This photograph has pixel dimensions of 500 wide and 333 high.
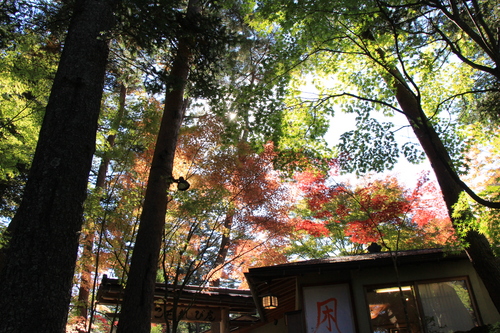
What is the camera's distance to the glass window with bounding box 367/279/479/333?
6.34 metres

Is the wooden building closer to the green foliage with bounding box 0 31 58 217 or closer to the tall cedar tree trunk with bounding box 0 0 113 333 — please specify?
the green foliage with bounding box 0 31 58 217

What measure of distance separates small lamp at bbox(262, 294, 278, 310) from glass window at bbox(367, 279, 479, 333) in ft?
7.93

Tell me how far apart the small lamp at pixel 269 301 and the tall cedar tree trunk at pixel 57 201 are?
6066 mm

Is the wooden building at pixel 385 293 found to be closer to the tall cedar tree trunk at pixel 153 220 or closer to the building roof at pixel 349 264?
the building roof at pixel 349 264

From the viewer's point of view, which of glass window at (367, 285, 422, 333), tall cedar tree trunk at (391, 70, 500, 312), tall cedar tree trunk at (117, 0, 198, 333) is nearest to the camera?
tall cedar tree trunk at (117, 0, 198, 333)

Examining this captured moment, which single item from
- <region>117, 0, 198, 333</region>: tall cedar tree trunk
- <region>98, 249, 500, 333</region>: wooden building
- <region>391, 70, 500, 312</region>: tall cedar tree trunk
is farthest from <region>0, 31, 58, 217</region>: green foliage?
<region>391, 70, 500, 312</region>: tall cedar tree trunk

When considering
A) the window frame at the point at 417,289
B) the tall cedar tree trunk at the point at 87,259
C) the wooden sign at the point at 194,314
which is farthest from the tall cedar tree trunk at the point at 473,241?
the tall cedar tree trunk at the point at 87,259

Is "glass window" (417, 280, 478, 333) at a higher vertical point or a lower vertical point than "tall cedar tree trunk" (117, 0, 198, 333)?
lower

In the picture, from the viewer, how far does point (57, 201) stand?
2.76m

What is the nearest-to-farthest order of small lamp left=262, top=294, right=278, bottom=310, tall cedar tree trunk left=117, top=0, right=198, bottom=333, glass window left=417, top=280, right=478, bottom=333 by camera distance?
tall cedar tree trunk left=117, top=0, right=198, bottom=333 → glass window left=417, top=280, right=478, bottom=333 → small lamp left=262, top=294, right=278, bottom=310

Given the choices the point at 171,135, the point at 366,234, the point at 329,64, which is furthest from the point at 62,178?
the point at 366,234

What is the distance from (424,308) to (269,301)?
3517 mm

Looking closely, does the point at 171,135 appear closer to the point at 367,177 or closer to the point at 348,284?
the point at 348,284

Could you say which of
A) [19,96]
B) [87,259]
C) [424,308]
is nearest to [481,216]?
[424,308]
